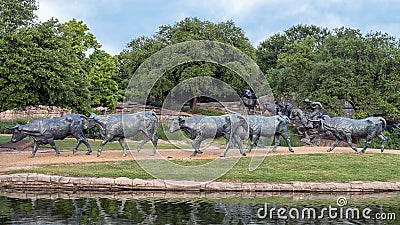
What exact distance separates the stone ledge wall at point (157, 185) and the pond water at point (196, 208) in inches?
14.8

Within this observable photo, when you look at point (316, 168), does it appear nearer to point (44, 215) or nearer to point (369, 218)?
point (369, 218)

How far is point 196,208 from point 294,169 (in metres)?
5.89

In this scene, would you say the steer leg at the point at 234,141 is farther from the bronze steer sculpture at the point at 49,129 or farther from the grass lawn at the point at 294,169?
the bronze steer sculpture at the point at 49,129

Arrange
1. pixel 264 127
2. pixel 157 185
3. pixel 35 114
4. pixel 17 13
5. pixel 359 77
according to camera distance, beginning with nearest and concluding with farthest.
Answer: pixel 157 185 → pixel 264 127 → pixel 359 77 → pixel 35 114 → pixel 17 13

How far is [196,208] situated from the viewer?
11.6 m

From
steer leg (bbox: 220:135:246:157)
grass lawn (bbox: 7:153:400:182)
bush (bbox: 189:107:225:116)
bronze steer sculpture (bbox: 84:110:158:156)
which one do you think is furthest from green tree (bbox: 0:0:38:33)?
grass lawn (bbox: 7:153:400:182)

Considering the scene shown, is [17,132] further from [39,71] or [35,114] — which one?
[35,114]

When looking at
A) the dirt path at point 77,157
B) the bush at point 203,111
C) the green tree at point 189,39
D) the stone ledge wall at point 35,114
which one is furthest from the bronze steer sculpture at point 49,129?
the bush at point 203,111

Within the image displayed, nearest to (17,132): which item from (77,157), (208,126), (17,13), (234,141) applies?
(77,157)

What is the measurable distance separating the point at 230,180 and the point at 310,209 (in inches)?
135

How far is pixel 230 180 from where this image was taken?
14.7 m

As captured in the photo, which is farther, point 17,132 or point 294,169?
point 17,132

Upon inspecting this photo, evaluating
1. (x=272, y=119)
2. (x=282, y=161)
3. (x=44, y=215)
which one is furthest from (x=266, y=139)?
(x=44, y=215)

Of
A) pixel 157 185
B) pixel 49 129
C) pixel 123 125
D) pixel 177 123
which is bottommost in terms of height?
pixel 157 185
